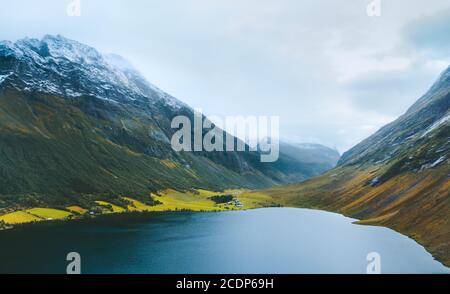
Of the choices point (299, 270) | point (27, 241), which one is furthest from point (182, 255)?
point (27, 241)

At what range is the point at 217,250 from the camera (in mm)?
143625

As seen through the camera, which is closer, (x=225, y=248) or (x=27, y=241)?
(x=225, y=248)

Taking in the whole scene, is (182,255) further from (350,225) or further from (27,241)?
(350,225)

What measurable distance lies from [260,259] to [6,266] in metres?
70.0

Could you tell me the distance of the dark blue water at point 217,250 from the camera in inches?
4459

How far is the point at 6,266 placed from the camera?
118 m

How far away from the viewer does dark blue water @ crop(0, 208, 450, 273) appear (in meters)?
113
